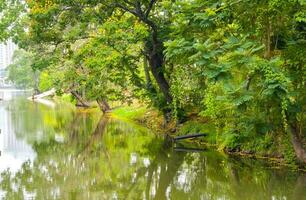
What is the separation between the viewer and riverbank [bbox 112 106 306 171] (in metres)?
14.1

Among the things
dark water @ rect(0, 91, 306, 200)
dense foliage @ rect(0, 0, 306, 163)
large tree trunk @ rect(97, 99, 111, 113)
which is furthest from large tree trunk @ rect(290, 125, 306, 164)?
large tree trunk @ rect(97, 99, 111, 113)

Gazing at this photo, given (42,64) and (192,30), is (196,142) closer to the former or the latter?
(192,30)

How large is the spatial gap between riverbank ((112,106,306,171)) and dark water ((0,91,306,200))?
582mm

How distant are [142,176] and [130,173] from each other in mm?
537

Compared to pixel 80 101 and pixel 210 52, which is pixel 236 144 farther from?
pixel 80 101

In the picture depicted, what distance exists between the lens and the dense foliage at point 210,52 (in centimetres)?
1152

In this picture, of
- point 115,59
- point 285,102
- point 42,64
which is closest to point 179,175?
point 285,102

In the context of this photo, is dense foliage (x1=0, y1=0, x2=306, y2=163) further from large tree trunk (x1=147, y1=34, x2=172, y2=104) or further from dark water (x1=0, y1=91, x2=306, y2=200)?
dark water (x1=0, y1=91, x2=306, y2=200)

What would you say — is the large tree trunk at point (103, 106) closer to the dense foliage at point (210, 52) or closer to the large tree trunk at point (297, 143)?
the dense foliage at point (210, 52)

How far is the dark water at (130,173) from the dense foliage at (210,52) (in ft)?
4.20

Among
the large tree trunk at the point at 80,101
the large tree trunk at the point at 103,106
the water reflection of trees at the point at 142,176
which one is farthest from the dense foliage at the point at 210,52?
the large tree trunk at the point at 80,101

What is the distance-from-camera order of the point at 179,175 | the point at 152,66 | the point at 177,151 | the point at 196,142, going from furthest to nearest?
the point at 152,66, the point at 196,142, the point at 177,151, the point at 179,175

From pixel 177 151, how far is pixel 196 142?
223 centimetres

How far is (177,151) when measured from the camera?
17.8 m
